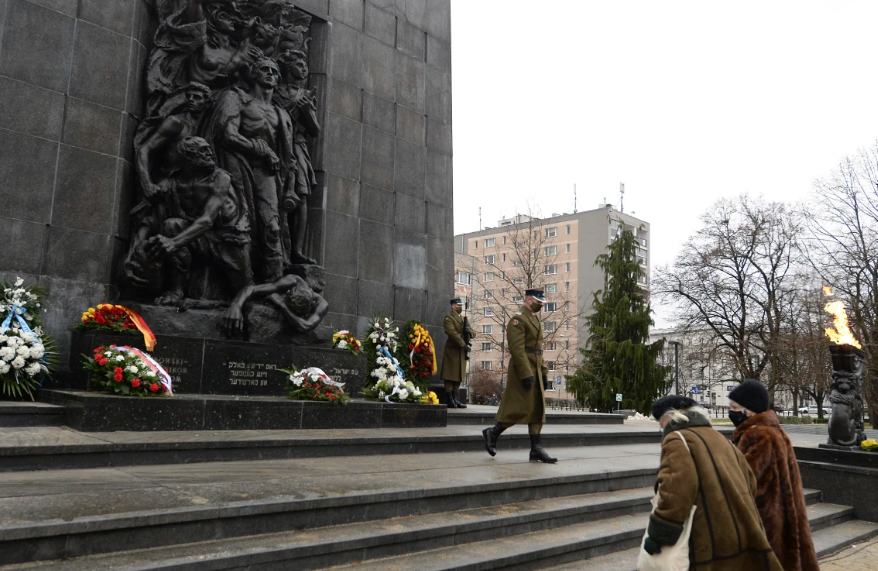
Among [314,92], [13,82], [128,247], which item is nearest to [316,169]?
[314,92]

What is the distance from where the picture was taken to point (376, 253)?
43.1ft

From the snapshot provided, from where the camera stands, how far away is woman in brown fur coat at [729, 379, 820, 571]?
165 inches

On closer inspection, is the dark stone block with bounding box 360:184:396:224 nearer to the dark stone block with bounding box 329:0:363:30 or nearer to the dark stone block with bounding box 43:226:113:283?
the dark stone block with bounding box 329:0:363:30

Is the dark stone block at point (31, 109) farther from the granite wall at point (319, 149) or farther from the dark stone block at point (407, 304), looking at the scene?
the dark stone block at point (407, 304)

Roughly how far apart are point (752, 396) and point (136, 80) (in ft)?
31.7

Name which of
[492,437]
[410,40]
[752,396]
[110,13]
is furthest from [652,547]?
[410,40]

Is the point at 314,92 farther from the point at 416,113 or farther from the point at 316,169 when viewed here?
the point at 416,113

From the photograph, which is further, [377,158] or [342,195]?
[377,158]

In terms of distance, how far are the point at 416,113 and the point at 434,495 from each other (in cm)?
1028

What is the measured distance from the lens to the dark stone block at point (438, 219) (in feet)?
47.0

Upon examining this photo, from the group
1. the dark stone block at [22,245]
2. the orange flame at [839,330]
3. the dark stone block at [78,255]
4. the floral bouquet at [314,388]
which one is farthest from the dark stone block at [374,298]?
the orange flame at [839,330]

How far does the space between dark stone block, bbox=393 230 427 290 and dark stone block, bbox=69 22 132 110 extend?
5.80 meters

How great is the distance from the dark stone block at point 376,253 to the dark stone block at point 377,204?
0.47 ft

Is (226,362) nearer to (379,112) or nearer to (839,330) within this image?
(379,112)
